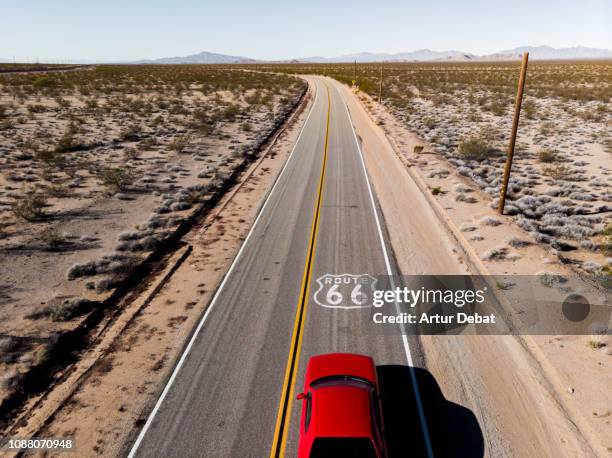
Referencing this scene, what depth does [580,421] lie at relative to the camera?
30.5ft

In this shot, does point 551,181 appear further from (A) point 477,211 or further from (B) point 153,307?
(B) point 153,307

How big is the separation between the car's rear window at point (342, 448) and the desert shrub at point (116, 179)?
921 inches

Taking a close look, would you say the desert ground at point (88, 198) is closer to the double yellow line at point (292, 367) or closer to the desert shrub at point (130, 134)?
the desert shrub at point (130, 134)

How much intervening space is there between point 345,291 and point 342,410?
22.9ft

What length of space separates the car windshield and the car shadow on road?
2.08ft

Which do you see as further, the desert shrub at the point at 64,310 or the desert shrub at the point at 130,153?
the desert shrub at the point at 130,153

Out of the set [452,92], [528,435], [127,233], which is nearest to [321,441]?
[528,435]

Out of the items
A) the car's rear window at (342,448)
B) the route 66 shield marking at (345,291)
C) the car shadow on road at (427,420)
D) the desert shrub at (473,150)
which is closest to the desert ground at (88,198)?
the route 66 shield marking at (345,291)

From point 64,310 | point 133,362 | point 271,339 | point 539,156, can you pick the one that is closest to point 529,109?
point 539,156

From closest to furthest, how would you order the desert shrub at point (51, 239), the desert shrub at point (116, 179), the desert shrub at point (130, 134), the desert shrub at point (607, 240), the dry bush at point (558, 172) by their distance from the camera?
the desert shrub at point (607, 240) → the desert shrub at point (51, 239) → the desert shrub at point (116, 179) → the dry bush at point (558, 172) → the desert shrub at point (130, 134)

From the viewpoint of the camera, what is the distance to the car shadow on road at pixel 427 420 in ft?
29.1

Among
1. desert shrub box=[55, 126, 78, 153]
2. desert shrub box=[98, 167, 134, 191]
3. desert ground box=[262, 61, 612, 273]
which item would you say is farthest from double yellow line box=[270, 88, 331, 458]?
desert shrub box=[55, 126, 78, 153]

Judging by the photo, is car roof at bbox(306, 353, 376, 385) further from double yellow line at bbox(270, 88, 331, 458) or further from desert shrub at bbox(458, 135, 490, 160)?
desert shrub at bbox(458, 135, 490, 160)

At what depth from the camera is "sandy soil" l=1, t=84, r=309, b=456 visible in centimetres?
947
